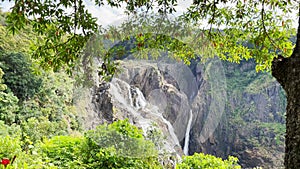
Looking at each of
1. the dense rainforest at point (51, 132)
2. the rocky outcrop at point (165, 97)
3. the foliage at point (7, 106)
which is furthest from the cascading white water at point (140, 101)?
the foliage at point (7, 106)

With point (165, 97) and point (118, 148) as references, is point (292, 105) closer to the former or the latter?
point (165, 97)

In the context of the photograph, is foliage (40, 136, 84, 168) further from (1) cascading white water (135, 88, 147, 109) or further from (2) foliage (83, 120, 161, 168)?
(1) cascading white water (135, 88, 147, 109)

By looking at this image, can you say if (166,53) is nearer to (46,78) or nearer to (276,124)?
(46,78)

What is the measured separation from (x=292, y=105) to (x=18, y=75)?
9.06 m

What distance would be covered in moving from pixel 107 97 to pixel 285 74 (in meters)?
1.52

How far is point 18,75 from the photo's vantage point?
9.09 metres

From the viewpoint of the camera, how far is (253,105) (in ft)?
80.5

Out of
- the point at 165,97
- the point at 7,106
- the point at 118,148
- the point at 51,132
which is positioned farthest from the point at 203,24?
the point at 7,106

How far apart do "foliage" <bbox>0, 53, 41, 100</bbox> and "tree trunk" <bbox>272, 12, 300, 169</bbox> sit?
865cm

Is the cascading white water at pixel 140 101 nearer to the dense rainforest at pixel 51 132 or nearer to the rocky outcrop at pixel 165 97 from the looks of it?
the rocky outcrop at pixel 165 97

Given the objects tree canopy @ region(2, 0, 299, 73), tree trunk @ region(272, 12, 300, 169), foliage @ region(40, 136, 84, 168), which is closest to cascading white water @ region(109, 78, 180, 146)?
tree canopy @ region(2, 0, 299, 73)

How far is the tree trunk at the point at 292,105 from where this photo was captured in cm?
134

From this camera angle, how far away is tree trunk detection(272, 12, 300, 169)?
1.34 metres

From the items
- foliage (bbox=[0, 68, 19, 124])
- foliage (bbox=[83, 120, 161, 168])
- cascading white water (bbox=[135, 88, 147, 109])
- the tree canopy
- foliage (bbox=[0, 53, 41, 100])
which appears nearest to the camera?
the tree canopy
